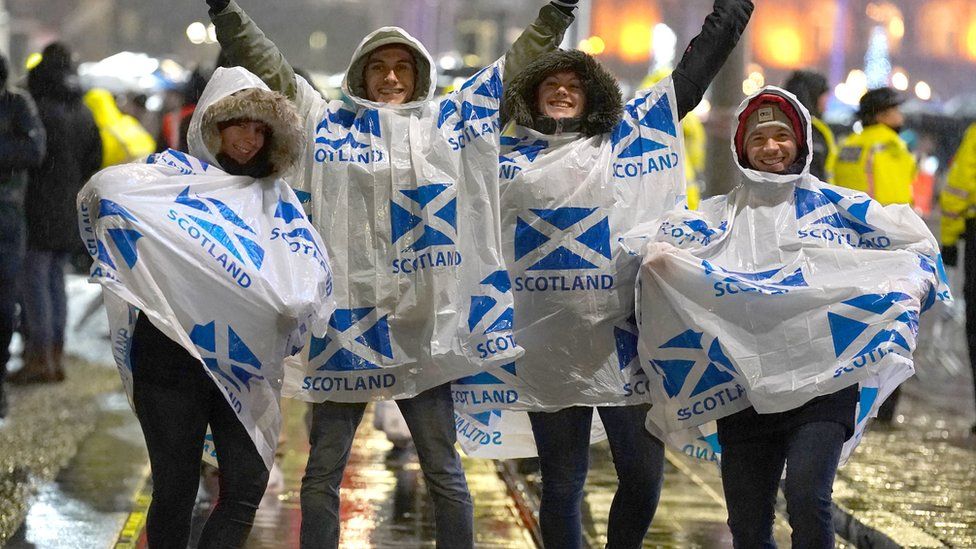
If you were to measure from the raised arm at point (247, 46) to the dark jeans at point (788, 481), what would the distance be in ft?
6.18

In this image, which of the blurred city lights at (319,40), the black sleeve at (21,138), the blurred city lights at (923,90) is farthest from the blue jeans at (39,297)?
the blurred city lights at (923,90)

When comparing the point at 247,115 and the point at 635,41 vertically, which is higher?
the point at 635,41

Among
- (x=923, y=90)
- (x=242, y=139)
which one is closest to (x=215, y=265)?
(x=242, y=139)

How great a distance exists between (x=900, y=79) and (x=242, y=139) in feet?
101

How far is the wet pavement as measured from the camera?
6055 millimetres

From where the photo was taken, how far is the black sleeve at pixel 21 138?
8500mm

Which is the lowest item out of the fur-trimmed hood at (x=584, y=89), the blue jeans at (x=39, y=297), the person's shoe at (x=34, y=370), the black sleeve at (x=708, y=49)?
the person's shoe at (x=34, y=370)

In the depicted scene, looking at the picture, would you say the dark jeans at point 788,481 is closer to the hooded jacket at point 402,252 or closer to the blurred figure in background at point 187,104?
the hooded jacket at point 402,252

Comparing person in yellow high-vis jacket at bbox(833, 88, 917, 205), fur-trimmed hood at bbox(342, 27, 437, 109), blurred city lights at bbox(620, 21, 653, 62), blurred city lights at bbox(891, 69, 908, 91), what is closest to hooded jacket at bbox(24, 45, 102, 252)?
person in yellow high-vis jacket at bbox(833, 88, 917, 205)

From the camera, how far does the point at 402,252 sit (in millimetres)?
4812

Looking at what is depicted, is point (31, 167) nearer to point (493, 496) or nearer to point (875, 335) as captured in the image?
point (493, 496)

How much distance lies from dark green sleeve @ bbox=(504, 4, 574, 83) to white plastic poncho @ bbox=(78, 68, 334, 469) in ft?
3.18

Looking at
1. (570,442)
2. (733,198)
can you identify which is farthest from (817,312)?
(570,442)

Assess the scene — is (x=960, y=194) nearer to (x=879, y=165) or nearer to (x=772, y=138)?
(x=879, y=165)
